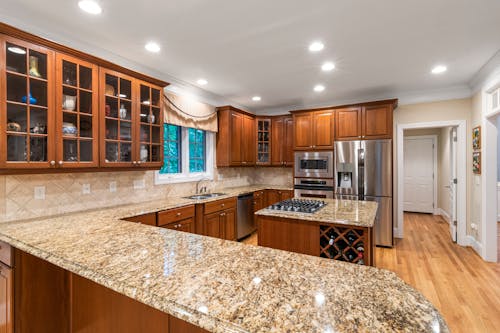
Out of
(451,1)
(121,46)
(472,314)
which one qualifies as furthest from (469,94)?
(121,46)

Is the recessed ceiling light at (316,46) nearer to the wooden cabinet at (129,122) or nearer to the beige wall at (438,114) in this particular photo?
the wooden cabinet at (129,122)

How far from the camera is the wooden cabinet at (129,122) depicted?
8.27ft

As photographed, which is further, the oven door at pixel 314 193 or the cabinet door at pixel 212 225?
the oven door at pixel 314 193

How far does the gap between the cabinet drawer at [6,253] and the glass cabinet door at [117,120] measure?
975mm

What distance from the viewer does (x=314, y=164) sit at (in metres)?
4.56

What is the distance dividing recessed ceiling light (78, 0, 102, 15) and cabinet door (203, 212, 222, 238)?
252cm

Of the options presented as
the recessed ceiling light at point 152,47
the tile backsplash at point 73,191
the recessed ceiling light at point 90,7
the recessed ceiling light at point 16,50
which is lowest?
the tile backsplash at point 73,191

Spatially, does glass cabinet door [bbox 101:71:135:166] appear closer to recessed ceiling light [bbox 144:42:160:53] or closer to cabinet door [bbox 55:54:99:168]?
cabinet door [bbox 55:54:99:168]

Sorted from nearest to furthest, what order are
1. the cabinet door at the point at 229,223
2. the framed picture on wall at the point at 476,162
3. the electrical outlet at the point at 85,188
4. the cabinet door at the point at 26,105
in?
the cabinet door at the point at 26,105 → the electrical outlet at the point at 85,188 → the framed picture on wall at the point at 476,162 → the cabinet door at the point at 229,223

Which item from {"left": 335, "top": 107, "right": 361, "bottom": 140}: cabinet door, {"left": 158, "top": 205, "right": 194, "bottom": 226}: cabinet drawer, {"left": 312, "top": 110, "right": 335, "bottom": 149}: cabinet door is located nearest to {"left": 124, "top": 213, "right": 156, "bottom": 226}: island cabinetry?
{"left": 158, "top": 205, "right": 194, "bottom": 226}: cabinet drawer

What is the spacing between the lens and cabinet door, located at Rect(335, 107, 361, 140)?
4.24m

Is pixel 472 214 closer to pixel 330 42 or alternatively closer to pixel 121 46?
pixel 330 42

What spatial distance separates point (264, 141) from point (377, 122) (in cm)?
222

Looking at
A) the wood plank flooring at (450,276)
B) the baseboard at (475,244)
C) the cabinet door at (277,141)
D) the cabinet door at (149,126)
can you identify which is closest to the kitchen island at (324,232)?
the wood plank flooring at (450,276)
